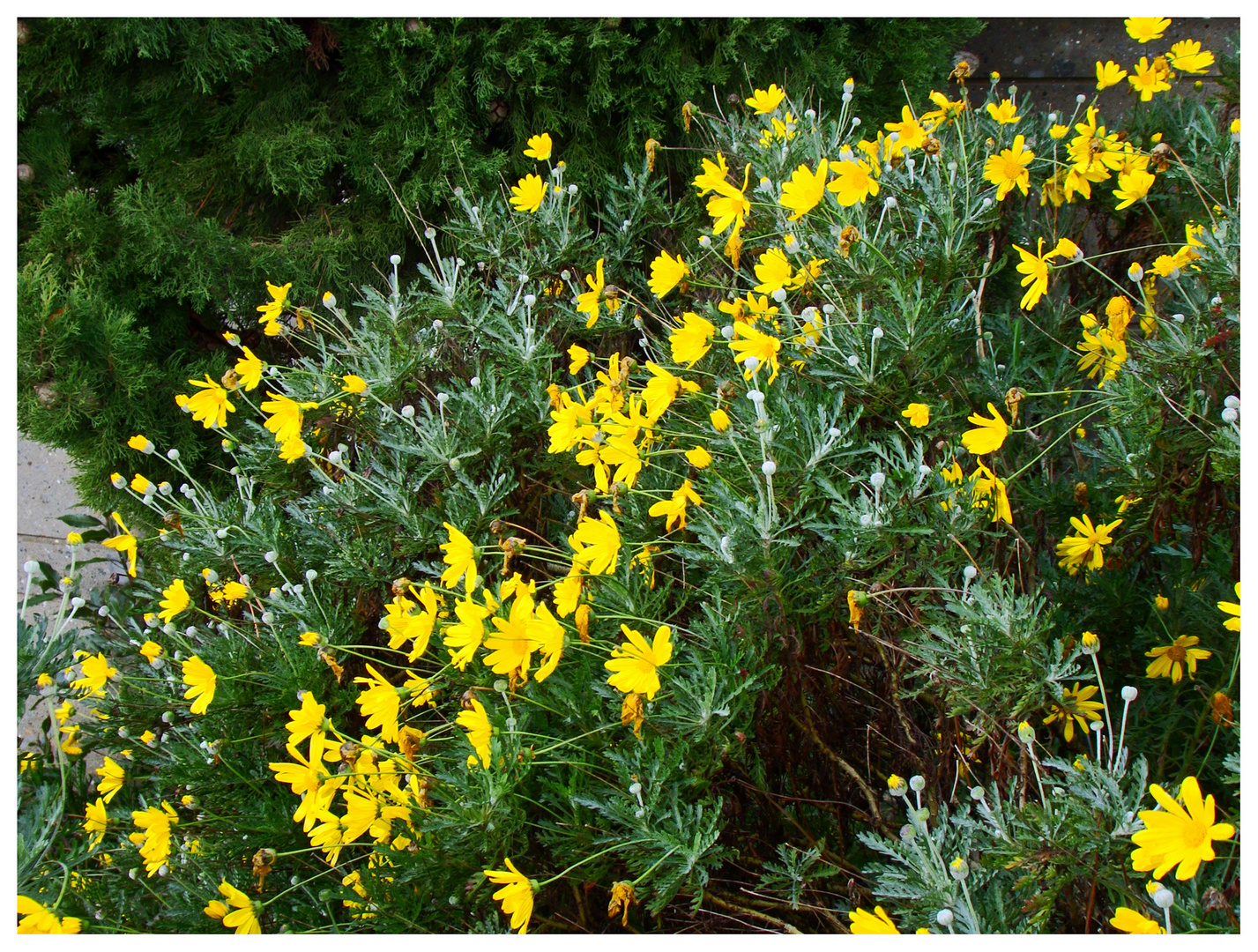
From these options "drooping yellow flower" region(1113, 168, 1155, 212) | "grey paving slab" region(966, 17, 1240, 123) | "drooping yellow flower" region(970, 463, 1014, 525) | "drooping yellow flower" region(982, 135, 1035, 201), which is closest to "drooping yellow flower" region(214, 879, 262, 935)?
"drooping yellow flower" region(970, 463, 1014, 525)

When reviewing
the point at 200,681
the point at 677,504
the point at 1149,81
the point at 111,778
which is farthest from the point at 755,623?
the point at 1149,81

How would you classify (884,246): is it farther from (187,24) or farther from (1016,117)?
(187,24)

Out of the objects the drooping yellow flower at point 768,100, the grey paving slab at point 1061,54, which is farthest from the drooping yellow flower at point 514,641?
the grey paving slab at point 1061,54

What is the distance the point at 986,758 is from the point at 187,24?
8.51 ft

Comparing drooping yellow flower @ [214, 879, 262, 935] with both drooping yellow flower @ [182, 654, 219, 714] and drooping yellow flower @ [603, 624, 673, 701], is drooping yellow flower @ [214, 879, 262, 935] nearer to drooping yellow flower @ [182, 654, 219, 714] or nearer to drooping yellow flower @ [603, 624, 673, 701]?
drooping yellow flower @ [182, 654, 219, 714]

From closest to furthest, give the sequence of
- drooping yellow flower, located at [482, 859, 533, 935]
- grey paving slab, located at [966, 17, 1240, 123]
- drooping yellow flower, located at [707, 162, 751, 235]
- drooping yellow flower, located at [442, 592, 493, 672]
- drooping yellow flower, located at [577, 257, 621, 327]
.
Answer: drooping yellow flower, located at [482, 859, 533, 935], drooping yellow flower, located at [442, 592, 493, 672], drooping yellow flower, located at [707, 162, 751, 235], drooping yellow flower, located at [577, 257, 621, 327], grey paving slab, located at [966, 17, 1240, 123]

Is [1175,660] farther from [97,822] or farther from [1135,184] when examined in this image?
[97,822]

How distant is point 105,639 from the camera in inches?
94.6

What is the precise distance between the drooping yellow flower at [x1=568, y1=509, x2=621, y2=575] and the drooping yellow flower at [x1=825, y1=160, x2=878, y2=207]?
0.75 meters

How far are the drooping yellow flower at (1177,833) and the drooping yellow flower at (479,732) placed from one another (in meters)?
0.81

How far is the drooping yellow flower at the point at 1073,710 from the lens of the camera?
1.21 metres

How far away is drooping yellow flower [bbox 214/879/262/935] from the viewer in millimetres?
1303

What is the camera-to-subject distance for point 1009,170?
1.80 metres

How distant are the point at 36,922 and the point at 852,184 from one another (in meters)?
1.68
